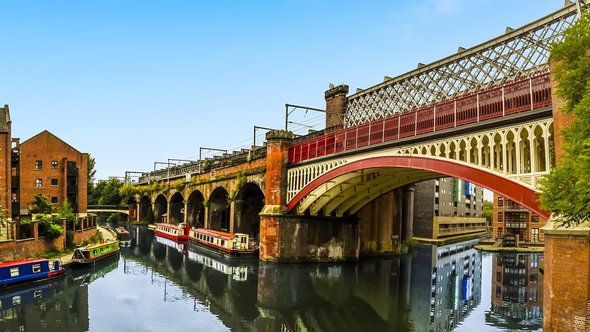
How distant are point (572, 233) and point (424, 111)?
37.1 ft

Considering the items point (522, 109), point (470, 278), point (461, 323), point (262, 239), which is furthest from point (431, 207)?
point (522, 109)

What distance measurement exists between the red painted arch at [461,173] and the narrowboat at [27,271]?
18257 millimetres

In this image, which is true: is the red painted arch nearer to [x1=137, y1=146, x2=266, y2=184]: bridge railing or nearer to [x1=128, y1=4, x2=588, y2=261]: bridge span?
[x1=128, y1=4, x2=588, y2=261]: bridge span

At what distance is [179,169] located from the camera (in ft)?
263

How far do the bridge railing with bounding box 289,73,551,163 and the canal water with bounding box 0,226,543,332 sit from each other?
9.30 m

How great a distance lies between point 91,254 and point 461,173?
91.5ft

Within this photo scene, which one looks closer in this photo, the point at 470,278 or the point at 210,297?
the point at 210,297

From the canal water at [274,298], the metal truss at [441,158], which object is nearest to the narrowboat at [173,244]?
the canal water at [274,298]

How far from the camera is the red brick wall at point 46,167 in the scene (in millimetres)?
56312

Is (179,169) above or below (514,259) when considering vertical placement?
above

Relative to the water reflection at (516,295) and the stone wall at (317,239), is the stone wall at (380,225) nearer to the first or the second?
the stone wall at (317,239)

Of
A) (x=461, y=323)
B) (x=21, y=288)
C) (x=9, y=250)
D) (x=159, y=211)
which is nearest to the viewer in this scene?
(x=461, y=323)

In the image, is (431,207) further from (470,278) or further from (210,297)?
(210,297)

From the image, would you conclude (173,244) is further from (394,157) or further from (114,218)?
(114,218)
